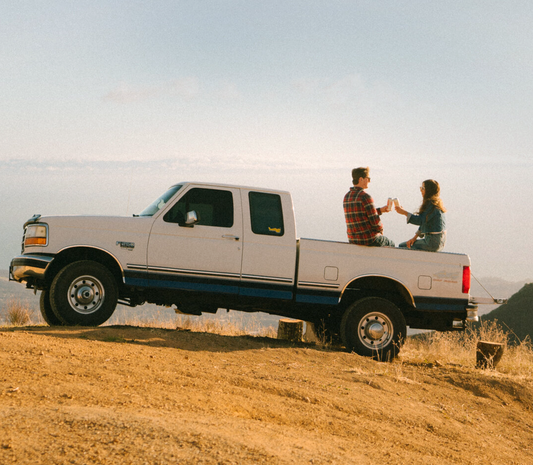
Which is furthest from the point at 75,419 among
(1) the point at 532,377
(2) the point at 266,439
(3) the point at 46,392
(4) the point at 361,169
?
(1) the point at 532,377

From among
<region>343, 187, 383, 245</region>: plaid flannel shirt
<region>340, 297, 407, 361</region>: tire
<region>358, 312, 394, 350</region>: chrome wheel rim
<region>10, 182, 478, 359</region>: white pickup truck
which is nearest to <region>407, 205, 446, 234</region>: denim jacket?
<region>10, 182, 478, 359</region>: white pickup truck

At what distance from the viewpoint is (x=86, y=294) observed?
8.03 metres

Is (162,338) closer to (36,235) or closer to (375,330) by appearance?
(36,235)

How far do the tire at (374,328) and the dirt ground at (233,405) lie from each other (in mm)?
248

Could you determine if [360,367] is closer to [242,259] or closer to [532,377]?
[242,259]

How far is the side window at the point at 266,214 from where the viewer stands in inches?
323

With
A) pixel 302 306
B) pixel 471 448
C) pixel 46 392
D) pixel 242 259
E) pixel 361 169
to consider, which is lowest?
pixel 471 448

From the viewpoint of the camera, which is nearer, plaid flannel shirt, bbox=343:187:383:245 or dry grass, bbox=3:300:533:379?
plaid flannel shirt, bbox=343:187:383:245

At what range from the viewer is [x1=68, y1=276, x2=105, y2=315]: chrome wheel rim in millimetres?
7992

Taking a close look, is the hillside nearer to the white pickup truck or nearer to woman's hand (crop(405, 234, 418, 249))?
woman's hand (crop(405, 234, 418, 249))

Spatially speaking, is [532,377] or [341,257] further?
[532,377]

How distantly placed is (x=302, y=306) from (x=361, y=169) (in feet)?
7.75

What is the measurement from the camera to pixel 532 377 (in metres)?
8.94

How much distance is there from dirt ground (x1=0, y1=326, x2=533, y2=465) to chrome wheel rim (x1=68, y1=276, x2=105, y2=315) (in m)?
0.40
